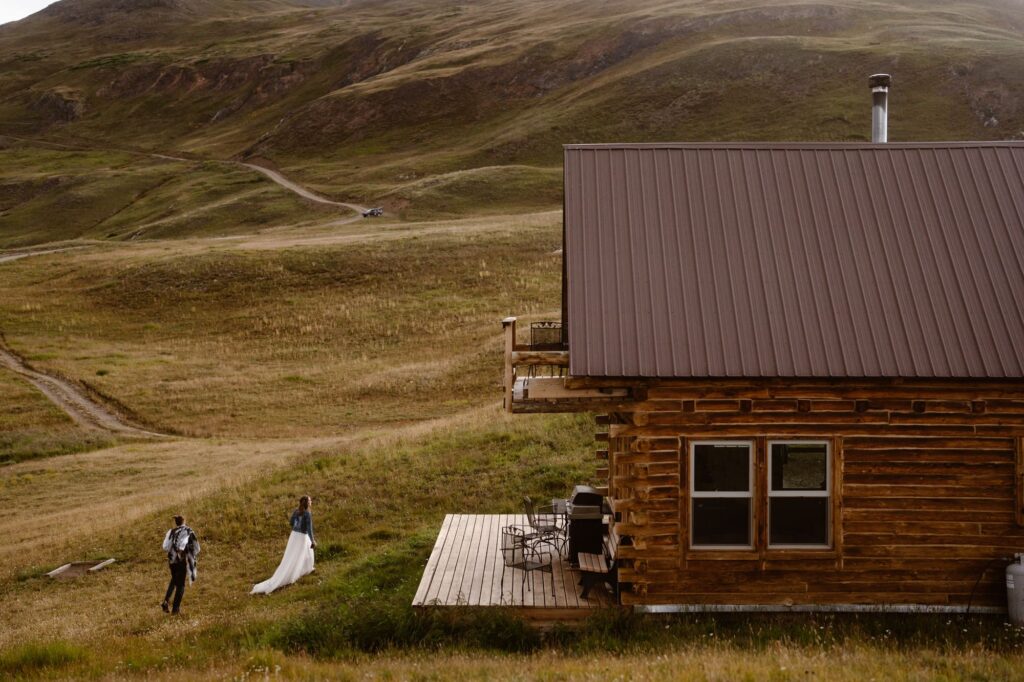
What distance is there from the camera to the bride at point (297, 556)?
15648mm

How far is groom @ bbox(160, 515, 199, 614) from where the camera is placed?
1490 cm

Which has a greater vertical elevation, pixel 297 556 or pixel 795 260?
pixel 795 260

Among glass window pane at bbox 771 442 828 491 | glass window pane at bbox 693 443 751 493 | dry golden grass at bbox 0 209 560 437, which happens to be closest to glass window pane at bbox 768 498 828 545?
glass window pane at bbox 693 443 751 493

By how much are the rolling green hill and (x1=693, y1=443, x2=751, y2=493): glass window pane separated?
7043 centimetres

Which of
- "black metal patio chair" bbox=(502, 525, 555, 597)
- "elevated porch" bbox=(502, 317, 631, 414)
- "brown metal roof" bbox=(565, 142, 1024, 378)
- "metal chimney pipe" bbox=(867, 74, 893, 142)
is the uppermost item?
"metal chimney pipe" bbox=(867, 74, 893, 142)

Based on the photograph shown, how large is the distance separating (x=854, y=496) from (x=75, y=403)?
3514 cm

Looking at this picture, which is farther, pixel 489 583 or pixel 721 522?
pixel 489 583

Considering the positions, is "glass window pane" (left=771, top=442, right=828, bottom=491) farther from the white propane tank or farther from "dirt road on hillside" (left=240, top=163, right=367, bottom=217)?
"dirt road on hillside" (left=240, top=163, right=367, bottom=217)

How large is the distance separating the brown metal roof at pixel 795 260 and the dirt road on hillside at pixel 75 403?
26.0 metres

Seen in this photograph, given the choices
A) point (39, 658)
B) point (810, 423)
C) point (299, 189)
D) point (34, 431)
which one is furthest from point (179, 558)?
point (299, 189)

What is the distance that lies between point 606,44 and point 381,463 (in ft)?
448

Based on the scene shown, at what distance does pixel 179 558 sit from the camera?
14.9 metres

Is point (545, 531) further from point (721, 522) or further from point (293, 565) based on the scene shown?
point (293, 565)

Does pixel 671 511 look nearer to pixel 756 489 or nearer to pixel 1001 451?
pixel 756 489
